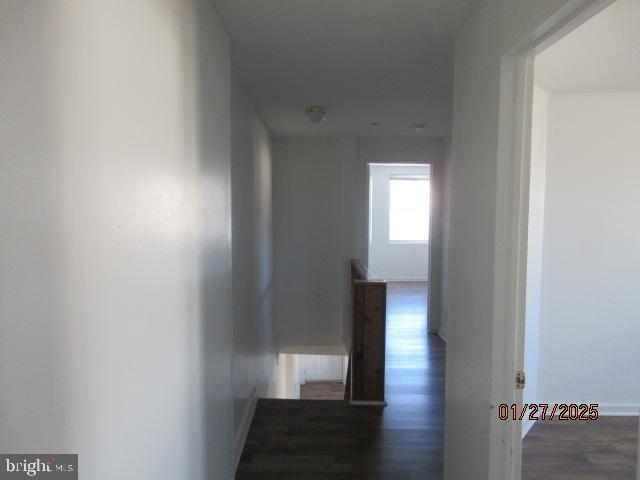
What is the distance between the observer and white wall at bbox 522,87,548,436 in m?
2.89

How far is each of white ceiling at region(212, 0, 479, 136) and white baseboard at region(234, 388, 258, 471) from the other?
2445 mm

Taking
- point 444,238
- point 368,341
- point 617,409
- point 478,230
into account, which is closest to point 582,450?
point 617,409

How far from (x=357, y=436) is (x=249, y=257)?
1609mm

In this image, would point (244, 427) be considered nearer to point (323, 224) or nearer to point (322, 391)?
point (323, 224)

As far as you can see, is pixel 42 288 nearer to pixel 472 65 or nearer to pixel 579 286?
pixel 472 65

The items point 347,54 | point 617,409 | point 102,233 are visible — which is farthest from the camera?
point 617,409

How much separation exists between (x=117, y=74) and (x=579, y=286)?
3.20 metres

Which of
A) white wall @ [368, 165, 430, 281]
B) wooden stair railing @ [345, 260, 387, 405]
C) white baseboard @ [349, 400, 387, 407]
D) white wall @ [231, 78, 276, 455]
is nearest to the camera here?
white wall @ [231, 78, 276, 455]

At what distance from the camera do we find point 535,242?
2.94m

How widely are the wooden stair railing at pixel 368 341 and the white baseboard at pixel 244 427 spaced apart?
849mm

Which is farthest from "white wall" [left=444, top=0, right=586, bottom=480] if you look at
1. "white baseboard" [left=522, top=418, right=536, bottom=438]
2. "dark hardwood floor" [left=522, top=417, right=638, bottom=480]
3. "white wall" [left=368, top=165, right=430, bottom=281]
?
"white wall" [left=368, top=165, right=430, bottom=281]

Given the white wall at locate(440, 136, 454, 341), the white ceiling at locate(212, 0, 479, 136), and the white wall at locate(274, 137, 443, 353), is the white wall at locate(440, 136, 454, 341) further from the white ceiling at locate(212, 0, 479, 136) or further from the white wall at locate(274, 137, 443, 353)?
the white ceiling at locate(212, 0, 479, 136)

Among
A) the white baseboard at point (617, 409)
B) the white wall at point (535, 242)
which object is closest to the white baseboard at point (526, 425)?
the white wall at point (535, 242)

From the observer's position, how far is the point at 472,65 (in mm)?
1870
